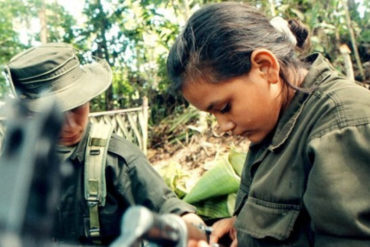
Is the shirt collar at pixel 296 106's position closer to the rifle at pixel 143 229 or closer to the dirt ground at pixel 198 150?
the rifle at pixel 143 229

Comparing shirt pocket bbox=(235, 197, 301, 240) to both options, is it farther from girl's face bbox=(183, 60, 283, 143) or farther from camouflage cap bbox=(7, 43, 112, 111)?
camouflage cap bbox=(7, 43, 112, 111)

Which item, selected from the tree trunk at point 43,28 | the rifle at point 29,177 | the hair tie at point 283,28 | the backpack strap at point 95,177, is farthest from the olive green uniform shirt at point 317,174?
the tree trunk at point 43,28

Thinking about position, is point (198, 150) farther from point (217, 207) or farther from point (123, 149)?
point (123, 149)

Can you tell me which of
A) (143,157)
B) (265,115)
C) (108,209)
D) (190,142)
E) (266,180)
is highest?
(265,115)

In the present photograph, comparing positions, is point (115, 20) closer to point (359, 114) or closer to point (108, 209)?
point (108, 209)

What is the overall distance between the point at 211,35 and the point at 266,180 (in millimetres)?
505

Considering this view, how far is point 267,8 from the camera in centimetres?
564

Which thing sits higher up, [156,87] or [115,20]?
[115,20]

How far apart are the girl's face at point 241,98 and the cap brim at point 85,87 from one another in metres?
0.60

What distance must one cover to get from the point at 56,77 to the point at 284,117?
3.48ft

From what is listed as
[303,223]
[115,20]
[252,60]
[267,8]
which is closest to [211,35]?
[252,60]

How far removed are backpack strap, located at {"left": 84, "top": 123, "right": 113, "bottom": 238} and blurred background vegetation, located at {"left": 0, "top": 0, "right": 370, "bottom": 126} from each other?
158 inches

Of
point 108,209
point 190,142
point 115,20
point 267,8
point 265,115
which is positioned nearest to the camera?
point 265,115

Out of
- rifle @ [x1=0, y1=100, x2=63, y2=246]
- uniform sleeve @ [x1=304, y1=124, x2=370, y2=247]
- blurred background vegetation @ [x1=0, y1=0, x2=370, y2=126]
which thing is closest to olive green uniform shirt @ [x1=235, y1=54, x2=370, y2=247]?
uniform sleeve @ [x1=304, y1=124, x2=370, y2=247]
